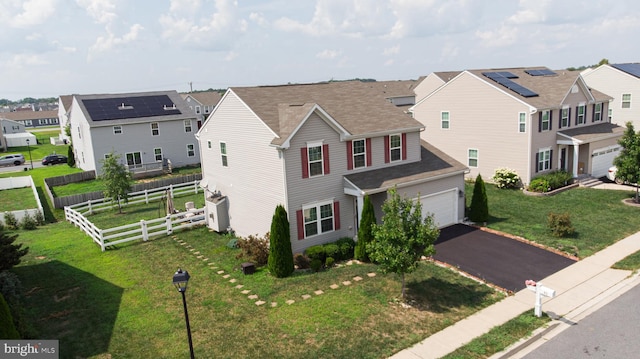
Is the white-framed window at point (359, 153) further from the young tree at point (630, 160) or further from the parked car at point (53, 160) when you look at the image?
the parked car at point (53, 160)

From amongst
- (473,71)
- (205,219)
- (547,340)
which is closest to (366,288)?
(547,340)

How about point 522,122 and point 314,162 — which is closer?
point 314,162

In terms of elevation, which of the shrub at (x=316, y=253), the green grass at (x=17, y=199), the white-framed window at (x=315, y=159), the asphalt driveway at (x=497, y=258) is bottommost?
the asphalt driveway at (x=497, y=258)

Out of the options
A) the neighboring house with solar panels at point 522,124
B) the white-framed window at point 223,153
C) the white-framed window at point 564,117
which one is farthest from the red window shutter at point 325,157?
the white-framed window at point 564,117

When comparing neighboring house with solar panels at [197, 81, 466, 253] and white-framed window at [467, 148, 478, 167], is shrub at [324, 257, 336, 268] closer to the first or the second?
neighboring house with solar panels at [197, 81, 466, 253]

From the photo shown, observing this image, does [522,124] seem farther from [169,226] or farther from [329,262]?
[169,226]

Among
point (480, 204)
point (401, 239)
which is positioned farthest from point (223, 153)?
point (480, 204)
